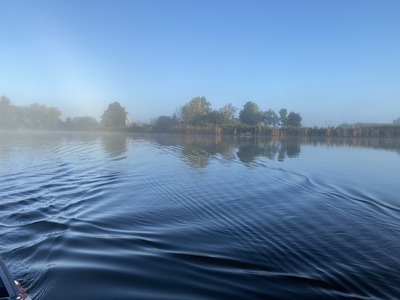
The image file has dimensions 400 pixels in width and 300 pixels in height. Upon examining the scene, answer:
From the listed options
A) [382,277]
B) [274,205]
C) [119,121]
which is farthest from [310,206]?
[119,121]

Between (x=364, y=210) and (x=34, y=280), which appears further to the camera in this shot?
(x=364, y=210)

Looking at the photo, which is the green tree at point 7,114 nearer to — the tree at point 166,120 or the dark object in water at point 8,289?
the tree at point 166,120

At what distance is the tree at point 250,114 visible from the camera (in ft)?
295

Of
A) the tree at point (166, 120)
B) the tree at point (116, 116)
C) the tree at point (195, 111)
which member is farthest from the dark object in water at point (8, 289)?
the tree at point (116, 116)

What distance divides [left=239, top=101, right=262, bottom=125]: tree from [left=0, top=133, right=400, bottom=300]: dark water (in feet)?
263

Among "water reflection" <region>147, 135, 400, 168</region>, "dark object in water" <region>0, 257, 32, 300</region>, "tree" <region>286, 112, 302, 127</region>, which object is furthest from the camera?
"tree" <region>286, 112, 302, 127</region>

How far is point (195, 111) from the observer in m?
87.9

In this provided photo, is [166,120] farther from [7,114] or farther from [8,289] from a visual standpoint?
[8,289]

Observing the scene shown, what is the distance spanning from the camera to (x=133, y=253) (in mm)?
4945

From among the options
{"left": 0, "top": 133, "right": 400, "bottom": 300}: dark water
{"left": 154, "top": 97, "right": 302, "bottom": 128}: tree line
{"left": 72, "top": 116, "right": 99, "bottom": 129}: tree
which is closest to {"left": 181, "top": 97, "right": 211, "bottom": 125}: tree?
{"left": 154, "top": 97, "right": 302, "bottom": 128}: tree line

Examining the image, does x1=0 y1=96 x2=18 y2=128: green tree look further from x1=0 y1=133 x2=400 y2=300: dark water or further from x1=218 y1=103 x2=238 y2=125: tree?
x1=0 y1=133 x2=400 y2=300: dark water

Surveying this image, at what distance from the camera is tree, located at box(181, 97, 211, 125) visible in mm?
84125

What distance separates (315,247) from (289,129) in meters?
67.3

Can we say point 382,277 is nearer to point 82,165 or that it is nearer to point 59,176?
point 59,176
